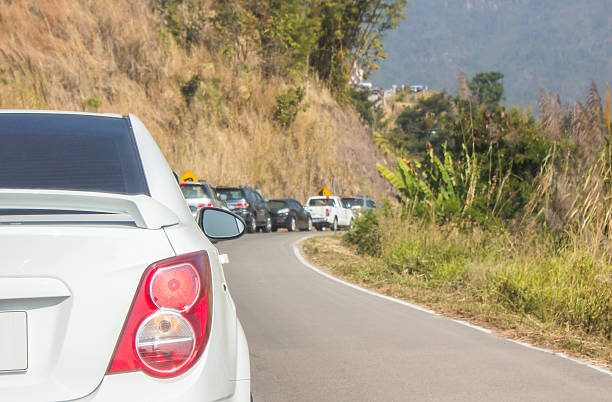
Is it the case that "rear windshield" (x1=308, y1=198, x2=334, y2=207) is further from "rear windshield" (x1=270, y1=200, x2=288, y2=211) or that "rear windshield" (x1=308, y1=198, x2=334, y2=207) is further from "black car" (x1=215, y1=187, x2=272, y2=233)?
"black car" (x1=215, y1=187, x2=272, y2=233)

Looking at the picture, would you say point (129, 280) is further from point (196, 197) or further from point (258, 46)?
point (258, 46)

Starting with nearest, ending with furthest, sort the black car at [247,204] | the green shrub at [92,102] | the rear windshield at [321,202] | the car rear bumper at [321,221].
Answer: the black car at [247,204] → the green shrub at [92,102] → the car rear bumper at [321,221] → the rear windshield at [321,202]

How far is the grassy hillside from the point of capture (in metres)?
35.9

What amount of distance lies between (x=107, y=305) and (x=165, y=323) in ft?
0.65

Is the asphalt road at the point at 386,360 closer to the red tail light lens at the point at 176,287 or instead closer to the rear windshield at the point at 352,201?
the red tail light lens at the point at 176,287

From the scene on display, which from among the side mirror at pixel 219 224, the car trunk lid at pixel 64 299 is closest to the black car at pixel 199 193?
the side mirror at pixel 219 224

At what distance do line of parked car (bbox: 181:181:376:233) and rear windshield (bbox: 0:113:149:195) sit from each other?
58.7 ft

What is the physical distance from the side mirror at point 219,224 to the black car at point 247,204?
24875 millimetres

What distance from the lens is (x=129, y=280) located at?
2359mm

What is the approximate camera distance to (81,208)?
2484 millimetres

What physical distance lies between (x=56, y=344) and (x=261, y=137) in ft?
139

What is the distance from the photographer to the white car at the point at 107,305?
2260mm

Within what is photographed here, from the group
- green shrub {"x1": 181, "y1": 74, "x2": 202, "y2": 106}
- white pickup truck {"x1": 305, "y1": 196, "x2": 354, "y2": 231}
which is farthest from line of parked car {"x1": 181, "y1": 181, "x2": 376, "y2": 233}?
green shrub {"x1": 181, "y1": 74, "x2": 202, "y2": 106}

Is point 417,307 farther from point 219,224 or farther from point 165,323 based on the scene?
point 165,323
